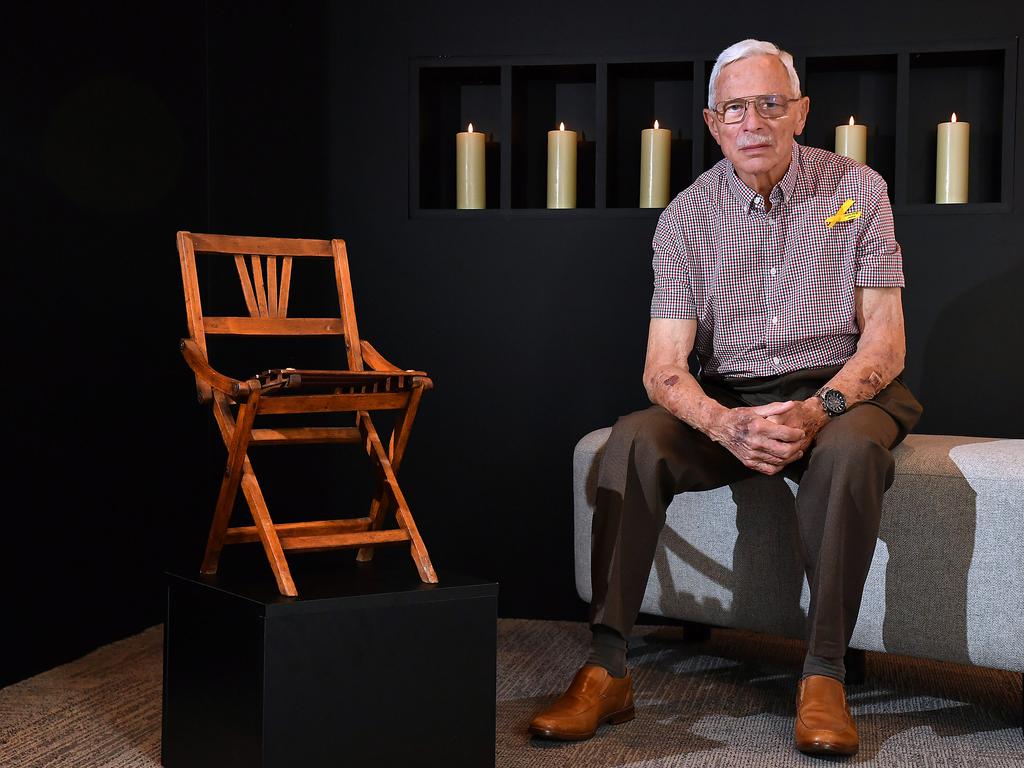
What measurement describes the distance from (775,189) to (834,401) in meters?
0.47

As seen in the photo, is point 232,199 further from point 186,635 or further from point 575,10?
point 186,635

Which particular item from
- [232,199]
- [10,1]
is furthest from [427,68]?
[10,1]

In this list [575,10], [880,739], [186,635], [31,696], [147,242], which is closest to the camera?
[186,635]

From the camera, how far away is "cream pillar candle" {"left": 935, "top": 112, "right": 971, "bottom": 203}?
276 cm

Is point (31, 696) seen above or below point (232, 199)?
below

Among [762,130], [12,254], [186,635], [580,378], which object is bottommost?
[186,635]

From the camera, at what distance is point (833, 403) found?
6.82ft

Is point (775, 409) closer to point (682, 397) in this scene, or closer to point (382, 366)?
point (682, 397)

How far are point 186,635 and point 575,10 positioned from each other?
1.91 meters

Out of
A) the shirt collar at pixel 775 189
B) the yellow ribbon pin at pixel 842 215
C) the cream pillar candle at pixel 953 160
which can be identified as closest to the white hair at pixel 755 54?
the shirt collar at pixel 775 189

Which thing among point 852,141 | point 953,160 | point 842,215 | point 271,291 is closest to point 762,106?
point 842,215

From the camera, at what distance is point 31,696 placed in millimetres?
2225

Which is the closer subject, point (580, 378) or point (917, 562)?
point (917, 562)

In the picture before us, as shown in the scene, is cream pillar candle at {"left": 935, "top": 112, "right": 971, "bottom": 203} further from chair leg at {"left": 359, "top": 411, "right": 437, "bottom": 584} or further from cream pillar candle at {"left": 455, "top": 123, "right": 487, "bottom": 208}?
chair leg at {"left": 359, "top": 411, "right": 437, "bottom": 584}
